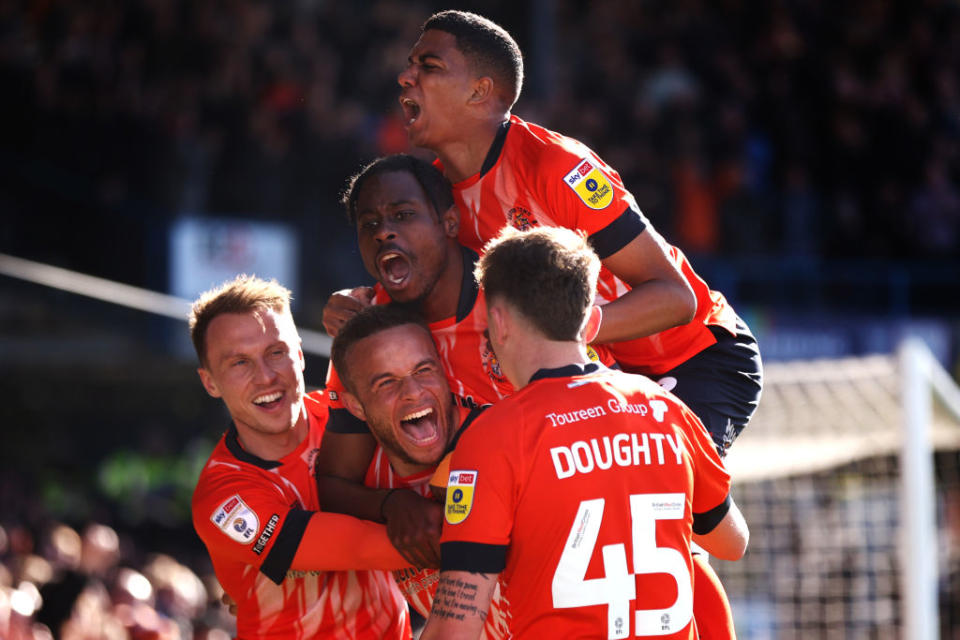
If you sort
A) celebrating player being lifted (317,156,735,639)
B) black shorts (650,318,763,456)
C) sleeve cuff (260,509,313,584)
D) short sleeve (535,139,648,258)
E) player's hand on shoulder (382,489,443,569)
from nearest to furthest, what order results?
player's hand on shoulder (382,489,443,569) → sleeve cuff (260,509,313,584) → short sleeve (535,139,648,258) → celebrating player being lifted (317,156,735,639) → black shorts (650,318,763,456)

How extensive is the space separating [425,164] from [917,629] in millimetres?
4333

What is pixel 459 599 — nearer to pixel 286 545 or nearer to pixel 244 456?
pixel 286 545

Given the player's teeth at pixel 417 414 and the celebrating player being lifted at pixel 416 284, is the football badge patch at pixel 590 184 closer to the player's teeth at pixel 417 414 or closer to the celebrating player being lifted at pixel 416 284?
the celebrating player being lifted at pixel 416 284

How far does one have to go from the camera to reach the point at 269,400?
369 centimetres

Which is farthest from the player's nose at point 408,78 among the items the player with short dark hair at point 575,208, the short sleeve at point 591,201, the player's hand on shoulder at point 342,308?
the player's hand on shoulder at point 342,308

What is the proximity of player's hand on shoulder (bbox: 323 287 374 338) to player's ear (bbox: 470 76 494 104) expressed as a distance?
2.41 feet

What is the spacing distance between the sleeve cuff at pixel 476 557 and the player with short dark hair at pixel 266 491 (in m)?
0.66

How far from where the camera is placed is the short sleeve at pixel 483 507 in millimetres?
2852

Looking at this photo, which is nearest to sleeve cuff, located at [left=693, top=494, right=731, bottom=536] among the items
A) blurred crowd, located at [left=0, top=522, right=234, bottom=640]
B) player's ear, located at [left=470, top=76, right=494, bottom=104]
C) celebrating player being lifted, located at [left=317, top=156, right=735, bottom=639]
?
celebrating player being lifted, located at [left=317, top=156, right=735, bottom=639]

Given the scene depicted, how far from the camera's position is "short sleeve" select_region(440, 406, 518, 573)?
9.36 feet

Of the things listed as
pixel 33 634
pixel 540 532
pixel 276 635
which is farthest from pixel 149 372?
pixel 540 532

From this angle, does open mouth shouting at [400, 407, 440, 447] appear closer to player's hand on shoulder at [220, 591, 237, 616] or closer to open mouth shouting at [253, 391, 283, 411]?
open mouth shouting at [253, 391, 283, 411]

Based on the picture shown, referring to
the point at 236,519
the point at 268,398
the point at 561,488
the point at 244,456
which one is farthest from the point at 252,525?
the point at 561,488

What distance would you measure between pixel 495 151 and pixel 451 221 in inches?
10.6
